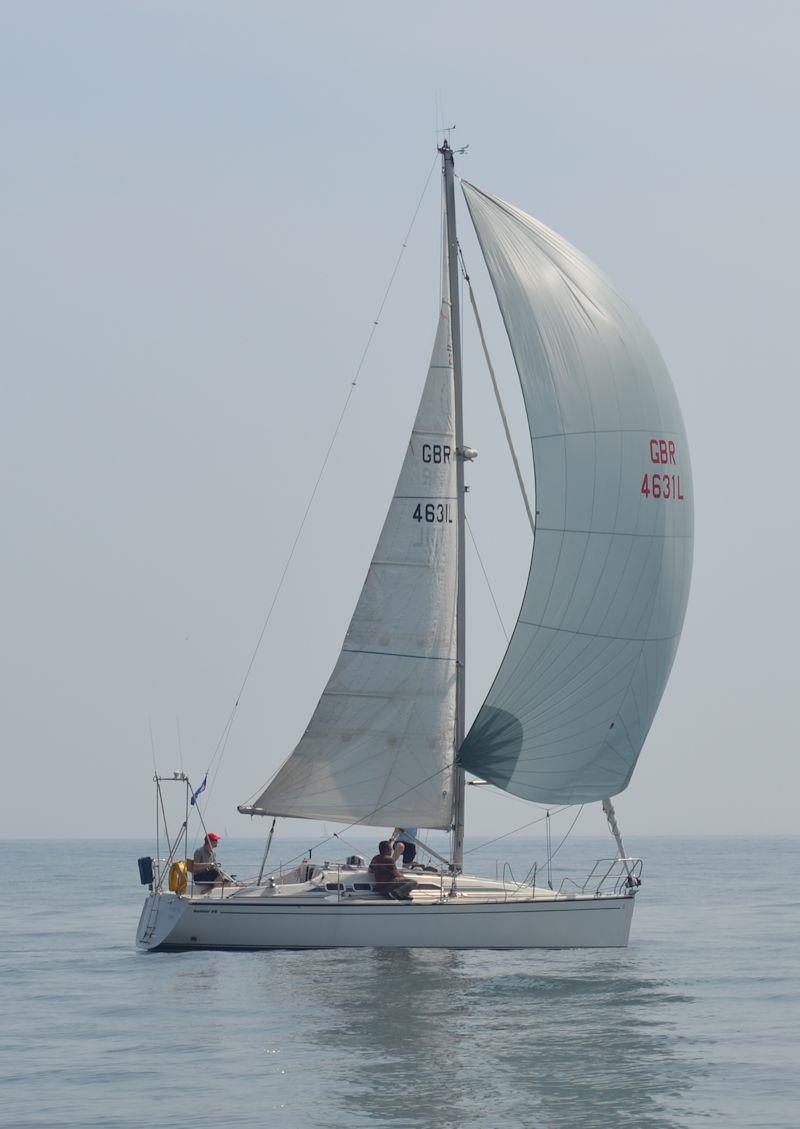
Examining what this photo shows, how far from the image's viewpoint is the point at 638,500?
86.3 ft

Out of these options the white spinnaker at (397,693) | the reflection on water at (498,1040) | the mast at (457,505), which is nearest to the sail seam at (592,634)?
the mast at (457,505)

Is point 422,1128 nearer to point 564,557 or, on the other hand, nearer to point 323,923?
point 323,923

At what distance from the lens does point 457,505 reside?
27.6 m

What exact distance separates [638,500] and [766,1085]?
10416 millimetres

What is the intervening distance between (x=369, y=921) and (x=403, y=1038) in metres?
5.66

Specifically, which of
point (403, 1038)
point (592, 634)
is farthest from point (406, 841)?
point (403, 1038)

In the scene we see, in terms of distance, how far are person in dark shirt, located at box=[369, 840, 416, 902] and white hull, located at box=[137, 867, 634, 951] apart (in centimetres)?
22

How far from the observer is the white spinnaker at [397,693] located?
2717 centimetres

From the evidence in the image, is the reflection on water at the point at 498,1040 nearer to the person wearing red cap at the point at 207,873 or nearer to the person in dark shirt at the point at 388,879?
the person in dark shirt at the point at 388,879

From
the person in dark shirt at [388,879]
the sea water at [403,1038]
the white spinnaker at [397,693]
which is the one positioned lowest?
the sea water at [403,1038]

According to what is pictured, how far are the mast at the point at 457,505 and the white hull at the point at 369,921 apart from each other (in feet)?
4.96

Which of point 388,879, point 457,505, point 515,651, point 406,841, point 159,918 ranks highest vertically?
point 457,505

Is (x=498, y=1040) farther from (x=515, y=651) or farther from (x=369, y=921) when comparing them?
(x=515, y=651)

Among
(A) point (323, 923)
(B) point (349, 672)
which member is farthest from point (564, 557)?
(A) point (323, 923)
